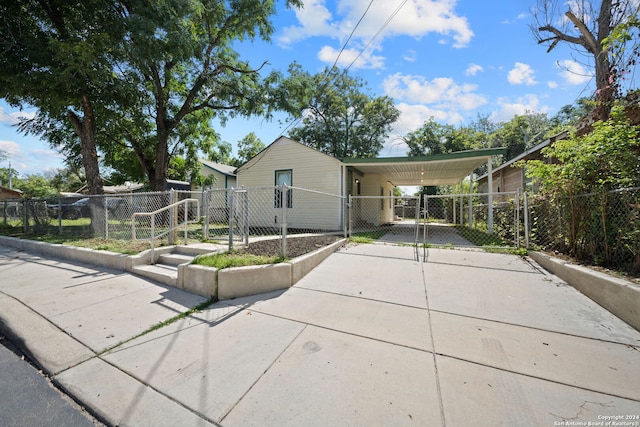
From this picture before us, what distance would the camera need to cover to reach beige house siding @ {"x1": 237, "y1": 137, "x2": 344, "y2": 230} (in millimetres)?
10359

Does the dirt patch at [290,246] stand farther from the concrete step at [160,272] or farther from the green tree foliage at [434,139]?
the green tree foliage at [434,139]

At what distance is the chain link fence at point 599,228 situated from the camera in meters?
3.42

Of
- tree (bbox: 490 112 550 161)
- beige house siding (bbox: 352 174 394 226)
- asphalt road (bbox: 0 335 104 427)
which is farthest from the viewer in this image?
tree (bbox: 490 112 550 161)

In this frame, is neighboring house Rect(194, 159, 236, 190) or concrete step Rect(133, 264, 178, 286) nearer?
concrete step Rect(133, 264, 178, 286)

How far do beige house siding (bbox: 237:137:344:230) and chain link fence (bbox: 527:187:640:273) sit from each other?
6455 mm

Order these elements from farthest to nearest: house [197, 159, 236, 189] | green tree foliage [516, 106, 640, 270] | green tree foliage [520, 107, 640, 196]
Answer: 1. house [197, 159, 236, 189]
2. green tree foliage [520, 107, 640, 196]
3. green tree foliage [516, 106, 640, 270]

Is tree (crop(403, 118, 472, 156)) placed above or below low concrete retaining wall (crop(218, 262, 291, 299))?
above

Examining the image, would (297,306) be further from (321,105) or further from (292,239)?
(321,105)

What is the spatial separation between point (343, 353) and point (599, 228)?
14.9 ft

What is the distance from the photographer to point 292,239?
670cm

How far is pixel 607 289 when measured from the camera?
3279 mm

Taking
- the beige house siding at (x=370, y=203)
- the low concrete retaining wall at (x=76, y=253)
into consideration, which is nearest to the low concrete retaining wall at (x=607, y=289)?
the low concrete retaining wall at (x=76, y=253)

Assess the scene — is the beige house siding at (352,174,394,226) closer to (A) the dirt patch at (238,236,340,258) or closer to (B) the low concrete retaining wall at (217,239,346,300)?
(A) the dirt patch at (238,236,340,258)

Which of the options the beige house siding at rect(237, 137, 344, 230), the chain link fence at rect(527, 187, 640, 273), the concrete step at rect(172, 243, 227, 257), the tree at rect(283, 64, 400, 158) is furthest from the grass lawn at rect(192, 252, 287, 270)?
the tree at rect(283, 64, 400, 158)
